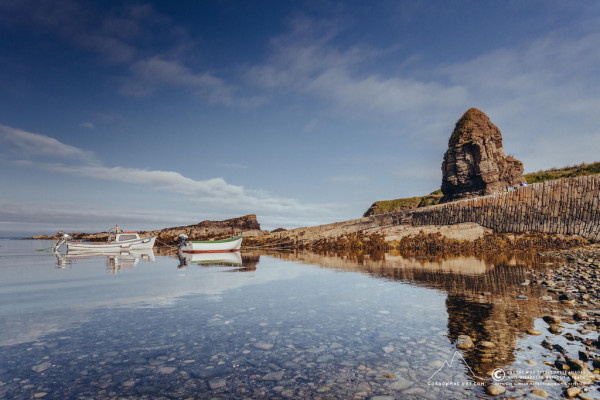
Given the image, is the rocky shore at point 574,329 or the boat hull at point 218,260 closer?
the rocky shore at point 574,329

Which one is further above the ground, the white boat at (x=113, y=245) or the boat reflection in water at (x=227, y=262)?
the white boat at (x=113, y=245)

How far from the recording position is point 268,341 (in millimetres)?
6242

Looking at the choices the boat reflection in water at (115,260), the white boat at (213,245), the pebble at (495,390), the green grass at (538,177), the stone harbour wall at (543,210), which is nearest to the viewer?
the pebble at (495,390)

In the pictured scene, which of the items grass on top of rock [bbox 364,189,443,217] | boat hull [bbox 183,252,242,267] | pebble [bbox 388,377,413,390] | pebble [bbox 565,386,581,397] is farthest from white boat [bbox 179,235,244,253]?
grass on top of rock [bbox 364,189,443,217]

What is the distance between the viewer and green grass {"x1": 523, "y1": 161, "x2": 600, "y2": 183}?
47875 millimetres

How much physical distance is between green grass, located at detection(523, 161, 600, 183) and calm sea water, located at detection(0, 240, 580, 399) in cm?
5167

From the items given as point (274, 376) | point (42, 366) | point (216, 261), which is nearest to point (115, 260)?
point (216, 261)

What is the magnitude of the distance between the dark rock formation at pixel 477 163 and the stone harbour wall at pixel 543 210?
12.6 meters

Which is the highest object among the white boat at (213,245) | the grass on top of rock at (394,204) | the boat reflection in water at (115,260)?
the grass on top of rock at (394,204)

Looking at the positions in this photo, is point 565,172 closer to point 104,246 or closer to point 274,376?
point 274,376

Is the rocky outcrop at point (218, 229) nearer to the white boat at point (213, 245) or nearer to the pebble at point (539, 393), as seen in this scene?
the white boat at point (213, 245)

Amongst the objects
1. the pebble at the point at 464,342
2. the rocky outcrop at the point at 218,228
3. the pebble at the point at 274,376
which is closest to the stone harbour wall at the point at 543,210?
the pebble at the point at 464,342

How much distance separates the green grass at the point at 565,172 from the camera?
47.9m

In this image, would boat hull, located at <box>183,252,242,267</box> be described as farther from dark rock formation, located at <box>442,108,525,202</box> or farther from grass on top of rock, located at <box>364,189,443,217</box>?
grass on top of rock, located at <box>364,189,443,217</box>
